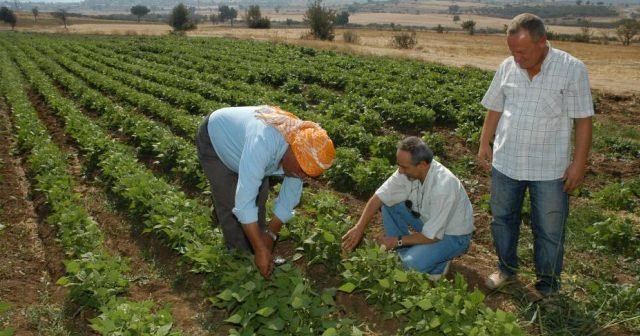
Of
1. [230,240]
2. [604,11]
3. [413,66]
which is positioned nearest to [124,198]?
[230,240]

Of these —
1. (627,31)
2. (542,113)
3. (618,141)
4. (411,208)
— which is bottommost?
(618,141)

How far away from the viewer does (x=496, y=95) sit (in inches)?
171

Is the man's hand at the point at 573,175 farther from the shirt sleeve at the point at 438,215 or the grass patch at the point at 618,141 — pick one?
the grass patch at the point at 618,141

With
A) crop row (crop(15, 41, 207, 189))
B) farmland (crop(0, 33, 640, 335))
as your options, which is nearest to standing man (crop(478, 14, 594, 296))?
farmland (crop(0, 33, 640, 335))

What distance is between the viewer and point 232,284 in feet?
13.1

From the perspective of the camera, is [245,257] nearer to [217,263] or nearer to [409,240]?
[217,263]

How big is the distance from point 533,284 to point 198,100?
28.6 feet

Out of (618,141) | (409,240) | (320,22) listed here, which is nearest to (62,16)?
(320,22)

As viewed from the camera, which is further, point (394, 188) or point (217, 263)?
point (394, 188)

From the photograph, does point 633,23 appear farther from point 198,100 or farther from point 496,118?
point 496,118

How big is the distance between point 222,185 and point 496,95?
7.61 ft

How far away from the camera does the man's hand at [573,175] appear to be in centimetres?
394

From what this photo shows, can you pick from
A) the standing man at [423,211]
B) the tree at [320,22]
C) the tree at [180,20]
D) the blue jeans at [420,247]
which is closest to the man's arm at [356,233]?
the standing man at [423,211]

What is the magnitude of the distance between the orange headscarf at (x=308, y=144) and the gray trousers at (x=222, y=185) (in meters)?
0.95
